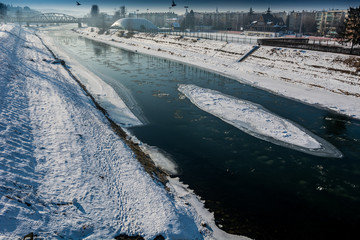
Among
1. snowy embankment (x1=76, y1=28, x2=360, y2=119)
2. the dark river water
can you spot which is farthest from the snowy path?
snowy embankment (x1=76, y1=28, x2=360, y2=119)

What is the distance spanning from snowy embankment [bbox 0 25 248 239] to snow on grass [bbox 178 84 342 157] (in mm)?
10189

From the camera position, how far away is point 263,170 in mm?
16234

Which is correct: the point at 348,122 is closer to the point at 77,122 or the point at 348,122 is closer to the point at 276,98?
the point at 276,98

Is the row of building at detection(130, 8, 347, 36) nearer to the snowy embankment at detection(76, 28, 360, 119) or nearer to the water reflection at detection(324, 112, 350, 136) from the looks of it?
the snowy embankment at detection(76, 28, 360, 119)

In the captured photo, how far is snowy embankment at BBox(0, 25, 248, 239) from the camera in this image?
31.3ft

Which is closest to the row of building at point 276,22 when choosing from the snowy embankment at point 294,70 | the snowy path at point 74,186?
the snowy embankment at point 294,70

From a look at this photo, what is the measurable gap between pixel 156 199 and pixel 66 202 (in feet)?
12.9

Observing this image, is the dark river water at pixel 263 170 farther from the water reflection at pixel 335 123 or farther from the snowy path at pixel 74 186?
the snowy path at pixel 74 186

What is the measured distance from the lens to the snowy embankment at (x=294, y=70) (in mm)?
31311

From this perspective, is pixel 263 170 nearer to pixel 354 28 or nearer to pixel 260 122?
pixel 260 122

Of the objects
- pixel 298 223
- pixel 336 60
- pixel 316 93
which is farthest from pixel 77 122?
pixel 336 60

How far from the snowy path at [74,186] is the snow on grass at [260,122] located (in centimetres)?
1116

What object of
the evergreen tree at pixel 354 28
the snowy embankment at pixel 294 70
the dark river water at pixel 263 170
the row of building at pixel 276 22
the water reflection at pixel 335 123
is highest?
the row of building at pixel 276 22

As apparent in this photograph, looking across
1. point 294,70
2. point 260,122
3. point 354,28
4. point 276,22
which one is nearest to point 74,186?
point 260,122
